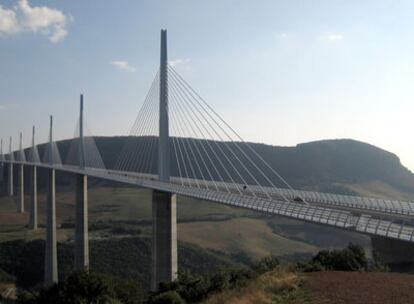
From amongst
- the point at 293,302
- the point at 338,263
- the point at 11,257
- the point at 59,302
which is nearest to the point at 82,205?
the point at 11,257

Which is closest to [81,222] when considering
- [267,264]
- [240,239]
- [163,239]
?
[163,239]

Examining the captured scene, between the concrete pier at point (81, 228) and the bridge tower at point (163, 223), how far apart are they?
51.9ft

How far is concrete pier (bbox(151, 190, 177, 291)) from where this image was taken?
25219mm

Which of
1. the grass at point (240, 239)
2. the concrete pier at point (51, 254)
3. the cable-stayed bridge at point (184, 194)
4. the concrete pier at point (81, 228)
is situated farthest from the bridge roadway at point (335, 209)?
the grass at point (240, 239)

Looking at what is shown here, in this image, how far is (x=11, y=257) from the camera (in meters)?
49.9

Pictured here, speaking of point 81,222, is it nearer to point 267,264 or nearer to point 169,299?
point 267,264

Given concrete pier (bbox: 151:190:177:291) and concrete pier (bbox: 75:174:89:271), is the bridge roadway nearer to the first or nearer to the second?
concrete pier (bbox: 151:190:177:291)

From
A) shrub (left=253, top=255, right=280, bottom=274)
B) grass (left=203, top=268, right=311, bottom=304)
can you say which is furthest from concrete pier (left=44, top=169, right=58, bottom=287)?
grass (left=203, top=268, right=311, bottom=304)

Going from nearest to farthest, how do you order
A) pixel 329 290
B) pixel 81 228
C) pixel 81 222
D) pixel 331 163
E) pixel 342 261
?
pixel 329 290
pixel 342 261
pixel 81 228
pixel 81 222
pixel 331 163

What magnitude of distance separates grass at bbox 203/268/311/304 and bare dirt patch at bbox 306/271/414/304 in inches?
10.6

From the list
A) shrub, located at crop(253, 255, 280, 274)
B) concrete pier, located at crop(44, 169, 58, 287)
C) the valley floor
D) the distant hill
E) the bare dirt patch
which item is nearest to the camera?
the bare dirt patch

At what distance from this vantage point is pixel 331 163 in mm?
112688

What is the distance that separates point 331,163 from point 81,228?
8263 centimetres

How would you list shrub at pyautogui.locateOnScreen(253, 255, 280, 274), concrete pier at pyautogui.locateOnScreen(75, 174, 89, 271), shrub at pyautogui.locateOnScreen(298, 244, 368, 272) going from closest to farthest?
shrub at pyautogui.locateOnScreen(298, 244, 368, 272) < shrub at pyautogui.locateOnScreen(253, 255, 280, 274) < concrete pier at pyautogui.locateOnScreen(75, 174, 89, 271)
